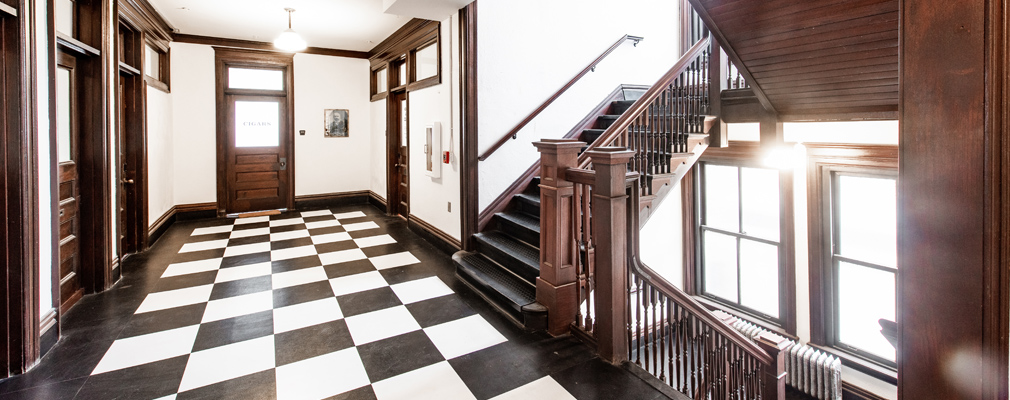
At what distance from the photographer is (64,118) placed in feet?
10.9

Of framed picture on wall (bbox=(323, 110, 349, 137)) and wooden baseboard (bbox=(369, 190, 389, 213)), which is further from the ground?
framed picture on wall (bbox=(323, 110, 349, 137))

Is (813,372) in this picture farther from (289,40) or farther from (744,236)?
(289,40)

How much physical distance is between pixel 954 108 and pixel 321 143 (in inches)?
302

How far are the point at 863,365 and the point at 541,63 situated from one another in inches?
157

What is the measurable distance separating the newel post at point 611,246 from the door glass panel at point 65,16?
354 cm

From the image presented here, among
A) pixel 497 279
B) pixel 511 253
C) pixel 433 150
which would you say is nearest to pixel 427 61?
pixel 433 150

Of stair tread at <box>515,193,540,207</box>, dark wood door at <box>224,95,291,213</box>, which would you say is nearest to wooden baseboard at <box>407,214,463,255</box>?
stair tread at <box>515,193,540,207</box>

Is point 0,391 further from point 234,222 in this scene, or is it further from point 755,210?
point 755,210

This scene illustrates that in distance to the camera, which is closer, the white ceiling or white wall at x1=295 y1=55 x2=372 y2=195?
the white ceiling

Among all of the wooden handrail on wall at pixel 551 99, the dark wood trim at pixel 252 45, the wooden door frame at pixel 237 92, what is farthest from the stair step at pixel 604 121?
the wooden door frame at pixel 237 92

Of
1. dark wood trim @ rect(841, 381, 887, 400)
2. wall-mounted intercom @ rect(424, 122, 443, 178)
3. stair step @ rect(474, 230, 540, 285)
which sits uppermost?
wall-mounted intercom @ rect(424, 122, 443, 178)

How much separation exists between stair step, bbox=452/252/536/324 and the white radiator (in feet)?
6.62

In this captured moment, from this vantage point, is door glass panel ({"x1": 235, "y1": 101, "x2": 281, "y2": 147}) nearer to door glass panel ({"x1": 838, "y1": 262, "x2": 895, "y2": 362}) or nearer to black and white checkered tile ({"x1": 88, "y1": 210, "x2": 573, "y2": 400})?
black and white checkered tile ({"x1": 88, "y1": 210, "x2": 573, "y2": 400})

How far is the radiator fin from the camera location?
416 centimetres
